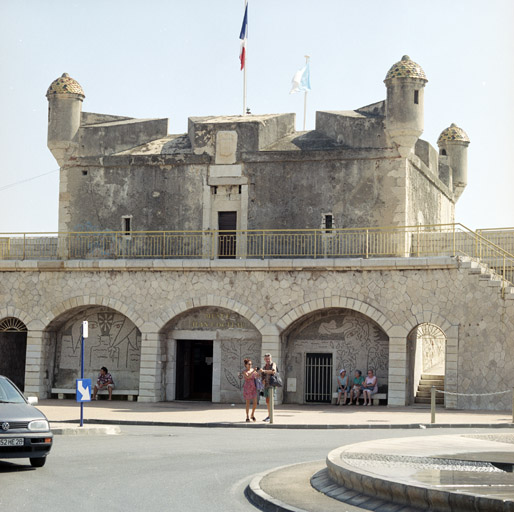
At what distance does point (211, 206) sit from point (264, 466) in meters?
18.3

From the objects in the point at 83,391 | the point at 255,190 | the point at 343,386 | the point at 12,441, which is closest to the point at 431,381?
the point at 343,386

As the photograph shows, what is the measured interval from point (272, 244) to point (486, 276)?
7.26 meters

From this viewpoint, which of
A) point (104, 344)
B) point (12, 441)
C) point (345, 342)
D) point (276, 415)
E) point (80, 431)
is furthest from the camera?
point (104, 344)

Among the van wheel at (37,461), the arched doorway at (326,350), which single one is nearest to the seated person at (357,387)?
the arched doorway at (326,350)

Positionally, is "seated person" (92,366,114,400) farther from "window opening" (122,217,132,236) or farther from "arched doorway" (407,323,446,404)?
"arched doorway" (407,323,446,404)

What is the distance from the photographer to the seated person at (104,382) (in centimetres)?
2945

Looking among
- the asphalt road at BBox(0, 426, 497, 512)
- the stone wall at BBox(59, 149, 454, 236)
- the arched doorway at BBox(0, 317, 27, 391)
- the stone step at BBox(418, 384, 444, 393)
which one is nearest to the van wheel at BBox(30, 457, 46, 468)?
the asphalt road at BBox(0, 426, 497, 512)

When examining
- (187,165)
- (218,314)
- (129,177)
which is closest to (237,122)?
(187,165)

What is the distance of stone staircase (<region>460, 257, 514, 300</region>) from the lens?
25.9 metres

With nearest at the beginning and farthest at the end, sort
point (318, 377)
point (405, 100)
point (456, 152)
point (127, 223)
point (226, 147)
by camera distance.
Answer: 1. point (318, 377)
2. point (405, 100)
3. point (226, 147)
4. point (127, 223)
5. point (456, 152)

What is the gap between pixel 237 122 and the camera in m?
31.3

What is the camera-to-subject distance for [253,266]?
2803 cm

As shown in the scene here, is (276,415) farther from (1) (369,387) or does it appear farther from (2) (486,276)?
(2) (486,276)

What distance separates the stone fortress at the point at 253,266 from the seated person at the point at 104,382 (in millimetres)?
656
